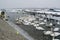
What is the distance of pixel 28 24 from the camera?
4.44 meters

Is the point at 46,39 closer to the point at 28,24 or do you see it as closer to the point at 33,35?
the point at 33,35

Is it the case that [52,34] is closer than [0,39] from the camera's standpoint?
No

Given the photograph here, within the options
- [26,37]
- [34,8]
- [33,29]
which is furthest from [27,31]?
[34,8]

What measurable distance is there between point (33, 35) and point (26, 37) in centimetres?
21

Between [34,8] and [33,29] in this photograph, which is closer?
[33,29]

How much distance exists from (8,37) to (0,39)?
22 cm

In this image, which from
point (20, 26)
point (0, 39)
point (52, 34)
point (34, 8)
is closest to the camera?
point (0, 39)

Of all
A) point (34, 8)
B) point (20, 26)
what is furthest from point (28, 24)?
point (34, 8)

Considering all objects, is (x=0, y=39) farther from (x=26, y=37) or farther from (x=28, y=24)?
(x=28, y=24)

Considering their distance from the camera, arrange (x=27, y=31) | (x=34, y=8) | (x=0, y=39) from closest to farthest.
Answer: (x=0, y=39)
(x=27, y=31)
(x=34, y=8)

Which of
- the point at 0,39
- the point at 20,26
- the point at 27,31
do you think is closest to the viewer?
the point at 0,39

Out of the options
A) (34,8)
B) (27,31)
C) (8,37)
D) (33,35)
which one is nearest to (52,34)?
(33,35)

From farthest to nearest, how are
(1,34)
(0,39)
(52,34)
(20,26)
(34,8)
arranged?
(34,8) → (20,26) → (52,34) → (1,34) → (0,39)

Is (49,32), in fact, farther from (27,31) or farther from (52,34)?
(27,31)
